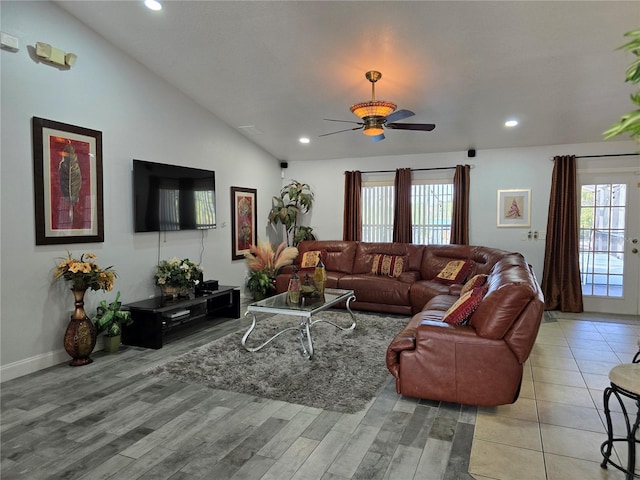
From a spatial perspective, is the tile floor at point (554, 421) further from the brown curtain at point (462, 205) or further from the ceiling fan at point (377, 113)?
the ceiling fan at point (377, 113)

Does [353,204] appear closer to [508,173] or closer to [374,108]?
[508,173]

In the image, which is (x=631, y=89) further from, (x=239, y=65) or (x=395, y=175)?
(x=239, y=65)

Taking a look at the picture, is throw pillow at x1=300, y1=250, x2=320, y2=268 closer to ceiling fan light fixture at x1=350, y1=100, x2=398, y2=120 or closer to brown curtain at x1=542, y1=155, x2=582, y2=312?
ceiling fan light fixture at x1=350, y1=100, x2=398, y2=120

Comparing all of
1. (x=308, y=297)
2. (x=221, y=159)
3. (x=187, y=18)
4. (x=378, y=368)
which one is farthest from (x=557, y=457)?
(x=221, y=159)

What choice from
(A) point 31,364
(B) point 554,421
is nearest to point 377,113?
(B) point 554,421

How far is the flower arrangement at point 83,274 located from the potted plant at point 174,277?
747 mm

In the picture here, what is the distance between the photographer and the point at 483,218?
6.25 metres

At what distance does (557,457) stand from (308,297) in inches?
105

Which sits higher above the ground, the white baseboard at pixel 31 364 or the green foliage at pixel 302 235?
the green foliage at pixel 302 235

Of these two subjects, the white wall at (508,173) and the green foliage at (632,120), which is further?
the white wall at (508,173)

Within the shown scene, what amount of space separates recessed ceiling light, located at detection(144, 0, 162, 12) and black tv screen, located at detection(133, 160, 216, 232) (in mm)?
1553

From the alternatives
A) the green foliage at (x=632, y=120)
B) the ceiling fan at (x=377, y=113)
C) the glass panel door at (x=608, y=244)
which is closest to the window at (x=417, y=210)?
the glass panel door at (x=608, y=244)

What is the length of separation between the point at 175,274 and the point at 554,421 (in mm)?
3841

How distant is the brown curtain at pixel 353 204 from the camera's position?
6961mm
